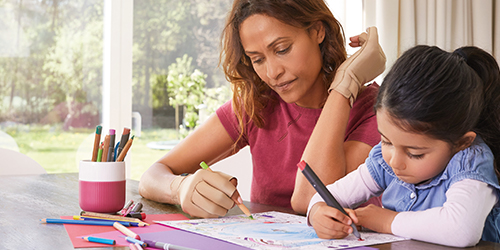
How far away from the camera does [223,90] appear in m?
3.47

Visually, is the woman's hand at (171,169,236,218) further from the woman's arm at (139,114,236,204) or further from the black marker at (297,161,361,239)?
the woman's arm at (139,114,236,204)

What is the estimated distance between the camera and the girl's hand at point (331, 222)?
2.61 ft

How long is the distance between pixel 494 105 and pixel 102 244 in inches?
30.5

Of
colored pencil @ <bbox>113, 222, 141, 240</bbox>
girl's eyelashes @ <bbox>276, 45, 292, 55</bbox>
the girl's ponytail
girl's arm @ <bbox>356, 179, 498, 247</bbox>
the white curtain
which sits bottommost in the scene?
colored pencil @ <bbox>113, 222, 141, 240</bbox>

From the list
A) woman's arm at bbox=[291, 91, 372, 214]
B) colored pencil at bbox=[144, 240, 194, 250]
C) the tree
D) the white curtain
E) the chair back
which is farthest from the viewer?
the tree

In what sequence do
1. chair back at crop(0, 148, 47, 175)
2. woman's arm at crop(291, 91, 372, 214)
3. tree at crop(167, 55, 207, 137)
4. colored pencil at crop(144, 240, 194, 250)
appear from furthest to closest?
tree at crop(167, 55, 207, 137) → chair back at crop(0, 148, 47, 175) → woman's arm at crop(291, 91, 372, 214) → colored pencil at crop(144, 240, 194, 250)

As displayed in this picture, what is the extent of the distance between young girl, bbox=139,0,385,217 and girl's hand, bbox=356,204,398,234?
10.3 inches

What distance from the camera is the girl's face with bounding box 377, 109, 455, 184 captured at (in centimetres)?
83

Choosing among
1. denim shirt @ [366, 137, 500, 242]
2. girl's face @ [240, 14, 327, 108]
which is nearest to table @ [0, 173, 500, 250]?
denim shirt @ [366, 137, 500, 242]

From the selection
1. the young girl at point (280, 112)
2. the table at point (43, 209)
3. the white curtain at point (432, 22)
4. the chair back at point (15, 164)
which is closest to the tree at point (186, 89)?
the white curtain at point (432, 22)

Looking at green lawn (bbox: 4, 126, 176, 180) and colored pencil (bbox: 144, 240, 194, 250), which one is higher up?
colored pencil (bbox: 144, 240, 194, 250)

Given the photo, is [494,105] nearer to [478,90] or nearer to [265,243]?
[478,90]

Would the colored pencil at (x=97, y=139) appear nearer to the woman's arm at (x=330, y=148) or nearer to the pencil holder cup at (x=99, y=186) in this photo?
the pencil holder cup at (x=99, y=186)

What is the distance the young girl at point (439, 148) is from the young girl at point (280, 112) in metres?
0.28
